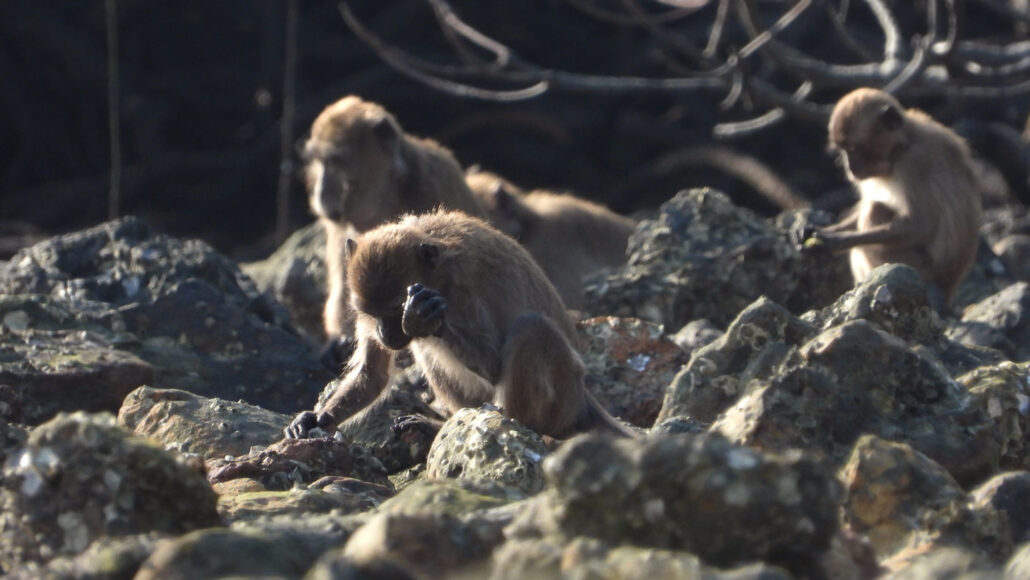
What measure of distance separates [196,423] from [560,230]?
5566 mm

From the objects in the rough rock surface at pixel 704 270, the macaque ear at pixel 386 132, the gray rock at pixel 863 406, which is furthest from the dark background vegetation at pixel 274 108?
the gray rock at pixel 863 406

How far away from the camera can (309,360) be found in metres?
7.18

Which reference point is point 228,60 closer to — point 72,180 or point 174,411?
point 72,180

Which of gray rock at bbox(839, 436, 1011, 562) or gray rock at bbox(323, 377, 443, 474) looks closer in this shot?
gray rock at bbox(839, 436, 1011, 562)

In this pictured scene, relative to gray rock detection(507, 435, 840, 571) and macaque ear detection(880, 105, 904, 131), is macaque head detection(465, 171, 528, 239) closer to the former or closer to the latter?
macaque ear detection(880, 105, 904, 131)

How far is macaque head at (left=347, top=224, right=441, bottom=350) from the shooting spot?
5879 millimetres

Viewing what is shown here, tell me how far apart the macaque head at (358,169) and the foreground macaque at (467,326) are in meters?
2.70

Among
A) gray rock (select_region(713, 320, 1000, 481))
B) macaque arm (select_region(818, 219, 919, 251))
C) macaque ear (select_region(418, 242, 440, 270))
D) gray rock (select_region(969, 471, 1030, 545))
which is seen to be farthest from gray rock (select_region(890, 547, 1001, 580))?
macaque arm (select_region(818, 219, 919, 251))

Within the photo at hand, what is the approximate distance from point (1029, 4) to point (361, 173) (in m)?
5.01

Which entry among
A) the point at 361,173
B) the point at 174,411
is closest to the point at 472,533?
the point at 174,411

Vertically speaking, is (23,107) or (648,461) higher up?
(648,461)

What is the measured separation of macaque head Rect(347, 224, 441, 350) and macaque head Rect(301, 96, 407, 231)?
2.93 metres

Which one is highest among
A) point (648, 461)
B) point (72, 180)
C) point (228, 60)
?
point (648, 461)

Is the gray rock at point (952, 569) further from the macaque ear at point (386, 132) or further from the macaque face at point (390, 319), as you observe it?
the macaque ear at point (386, 132)
